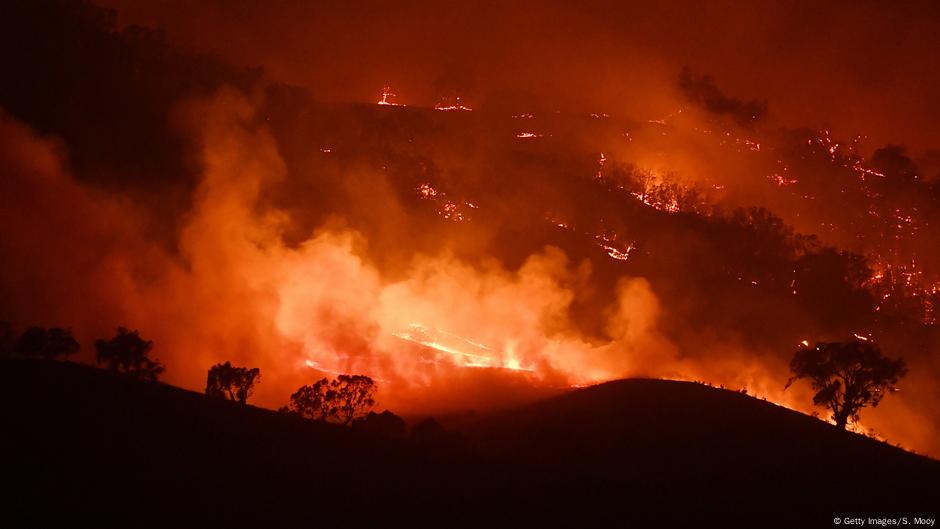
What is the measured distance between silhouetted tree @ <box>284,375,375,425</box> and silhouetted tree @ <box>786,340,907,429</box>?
30240 mm

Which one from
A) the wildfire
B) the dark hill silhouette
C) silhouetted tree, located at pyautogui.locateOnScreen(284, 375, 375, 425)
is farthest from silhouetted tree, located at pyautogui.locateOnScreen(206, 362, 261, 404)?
the wildfire

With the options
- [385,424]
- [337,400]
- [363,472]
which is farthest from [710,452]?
[337,400]

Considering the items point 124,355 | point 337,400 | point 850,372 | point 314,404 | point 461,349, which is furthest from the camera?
point 461,349

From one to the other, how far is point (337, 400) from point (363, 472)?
2230 centimetres

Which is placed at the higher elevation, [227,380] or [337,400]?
[337,400]

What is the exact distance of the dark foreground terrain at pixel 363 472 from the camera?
A: 21.6m

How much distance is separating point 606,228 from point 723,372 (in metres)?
35.9

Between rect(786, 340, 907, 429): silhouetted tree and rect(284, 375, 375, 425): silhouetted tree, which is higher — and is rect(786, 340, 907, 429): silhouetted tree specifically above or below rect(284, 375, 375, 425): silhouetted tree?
above

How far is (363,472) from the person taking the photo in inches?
1012

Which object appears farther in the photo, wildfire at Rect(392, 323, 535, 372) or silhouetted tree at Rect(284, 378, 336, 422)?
wildfire at Rect(392, 323, 535, 372)

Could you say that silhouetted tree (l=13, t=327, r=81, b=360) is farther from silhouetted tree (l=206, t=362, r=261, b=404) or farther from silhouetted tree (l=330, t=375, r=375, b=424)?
silhouetted tree (l=330, t=375, r=375, b=424)

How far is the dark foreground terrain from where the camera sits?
70.7 feet

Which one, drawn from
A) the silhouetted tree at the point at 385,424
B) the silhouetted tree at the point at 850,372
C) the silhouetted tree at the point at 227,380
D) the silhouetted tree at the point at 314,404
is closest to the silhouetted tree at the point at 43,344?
the silhouetted tree at the point at 227,380

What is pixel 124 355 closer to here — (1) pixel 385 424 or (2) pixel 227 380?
(2) pixel 227 380
